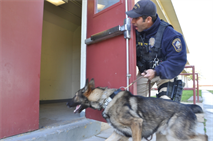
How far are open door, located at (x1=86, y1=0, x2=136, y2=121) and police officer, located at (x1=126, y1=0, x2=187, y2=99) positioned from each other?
176 millimetres

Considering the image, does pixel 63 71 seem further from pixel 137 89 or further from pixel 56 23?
pixel 137 89

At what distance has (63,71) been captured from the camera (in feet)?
22.5

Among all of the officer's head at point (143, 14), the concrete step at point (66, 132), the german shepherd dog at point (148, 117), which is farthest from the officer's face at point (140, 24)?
the concrete step at point (66, 132)

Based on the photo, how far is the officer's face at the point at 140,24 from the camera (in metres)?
2.19

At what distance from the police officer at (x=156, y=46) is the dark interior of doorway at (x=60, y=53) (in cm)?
410

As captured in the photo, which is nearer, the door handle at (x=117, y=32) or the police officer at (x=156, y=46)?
the police officer at (x=156, y=46)

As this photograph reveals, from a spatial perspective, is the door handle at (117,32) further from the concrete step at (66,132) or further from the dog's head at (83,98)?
the concrete step at (66,132)

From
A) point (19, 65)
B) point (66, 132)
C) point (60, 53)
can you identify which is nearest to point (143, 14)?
point (19, 65)

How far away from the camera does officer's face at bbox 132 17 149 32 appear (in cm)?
219

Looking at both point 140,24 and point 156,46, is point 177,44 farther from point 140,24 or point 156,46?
point 140,24

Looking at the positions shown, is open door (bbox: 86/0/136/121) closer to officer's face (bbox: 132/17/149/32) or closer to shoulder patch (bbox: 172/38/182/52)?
officer's face (bbox: 132/17/149/32)

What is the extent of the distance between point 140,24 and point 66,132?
216 cm

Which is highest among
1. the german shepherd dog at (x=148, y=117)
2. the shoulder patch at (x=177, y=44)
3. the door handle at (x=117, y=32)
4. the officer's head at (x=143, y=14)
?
the officer's head at (x=143, y=14)

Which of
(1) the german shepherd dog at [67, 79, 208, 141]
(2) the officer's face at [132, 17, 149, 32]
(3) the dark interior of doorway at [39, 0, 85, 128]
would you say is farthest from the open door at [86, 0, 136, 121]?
(3) the dark interior of doorway at [39, 0, 85, 128]
